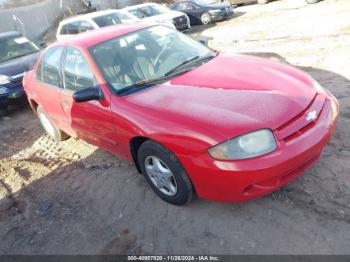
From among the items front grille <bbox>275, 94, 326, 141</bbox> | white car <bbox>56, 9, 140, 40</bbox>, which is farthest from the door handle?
white car <bbox>56, 9, 140, 40</bbox>

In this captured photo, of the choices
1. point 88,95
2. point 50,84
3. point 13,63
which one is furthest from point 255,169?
point 13,63

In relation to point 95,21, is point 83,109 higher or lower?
higher

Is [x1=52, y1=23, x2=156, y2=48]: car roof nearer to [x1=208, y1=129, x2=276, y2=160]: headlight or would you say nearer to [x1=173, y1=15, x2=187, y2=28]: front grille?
[x1=208, y1=129, x2=276, y2=160]: headlight

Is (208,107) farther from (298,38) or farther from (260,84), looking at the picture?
(298,38)

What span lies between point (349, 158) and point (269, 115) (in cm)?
128

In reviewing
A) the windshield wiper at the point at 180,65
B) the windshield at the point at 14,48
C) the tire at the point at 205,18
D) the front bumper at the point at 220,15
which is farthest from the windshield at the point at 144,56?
the tire at the point at 205,18

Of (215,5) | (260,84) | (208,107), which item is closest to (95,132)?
(208,107)

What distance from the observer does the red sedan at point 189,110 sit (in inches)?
114

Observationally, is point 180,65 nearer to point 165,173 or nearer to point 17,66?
point 165,173

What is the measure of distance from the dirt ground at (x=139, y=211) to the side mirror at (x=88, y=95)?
1.11m

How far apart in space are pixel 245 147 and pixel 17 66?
273 inches

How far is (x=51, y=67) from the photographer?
4.90 metres

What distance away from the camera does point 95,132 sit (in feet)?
13.9

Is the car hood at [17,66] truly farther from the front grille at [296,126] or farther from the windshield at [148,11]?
the windshield at [148,11]
